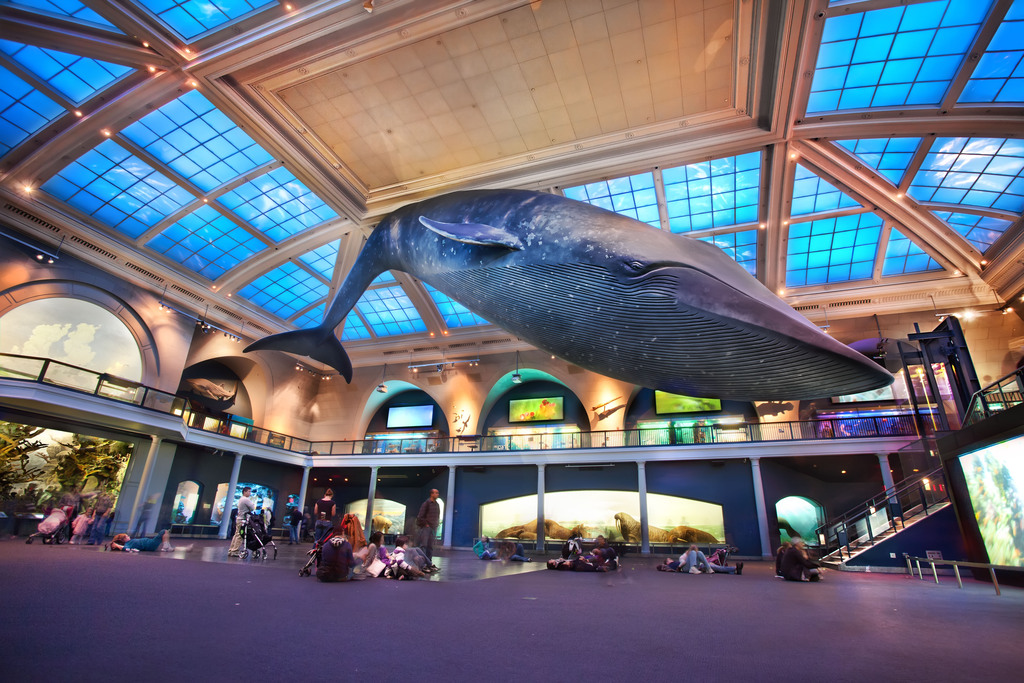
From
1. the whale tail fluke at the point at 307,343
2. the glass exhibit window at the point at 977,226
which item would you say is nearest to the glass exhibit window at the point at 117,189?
the whale tail fluke at the point at 307,343

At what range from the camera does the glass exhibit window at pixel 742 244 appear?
17531 mm

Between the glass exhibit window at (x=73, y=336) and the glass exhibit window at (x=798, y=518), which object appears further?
the glass exhibit window at (x=798, y=518)

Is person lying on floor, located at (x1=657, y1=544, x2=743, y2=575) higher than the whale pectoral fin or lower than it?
lower

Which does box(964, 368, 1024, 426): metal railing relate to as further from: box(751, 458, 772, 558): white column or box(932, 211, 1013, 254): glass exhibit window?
box(932, 211, 1013, 254): glass exhibit window

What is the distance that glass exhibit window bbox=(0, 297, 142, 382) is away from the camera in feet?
54.7

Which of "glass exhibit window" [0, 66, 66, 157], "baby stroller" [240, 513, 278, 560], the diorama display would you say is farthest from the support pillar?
"glass exhibit window" [0, 66, 66, 157]

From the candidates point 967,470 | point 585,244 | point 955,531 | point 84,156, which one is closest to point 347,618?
point 585,244

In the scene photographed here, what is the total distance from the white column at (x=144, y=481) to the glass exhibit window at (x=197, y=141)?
915cm

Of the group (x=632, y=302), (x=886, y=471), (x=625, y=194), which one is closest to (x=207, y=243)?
(x=625, y=194)

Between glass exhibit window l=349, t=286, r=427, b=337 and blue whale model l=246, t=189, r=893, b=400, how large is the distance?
2035cm

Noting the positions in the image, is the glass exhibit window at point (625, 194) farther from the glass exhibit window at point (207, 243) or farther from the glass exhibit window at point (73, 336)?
the glass exhibit window at point (73, 336)

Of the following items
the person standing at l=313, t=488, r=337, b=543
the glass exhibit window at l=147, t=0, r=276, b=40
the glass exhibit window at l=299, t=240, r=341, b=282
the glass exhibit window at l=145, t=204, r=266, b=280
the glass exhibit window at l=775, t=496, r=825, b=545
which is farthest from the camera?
the glass exhibit window at l=299, t=240, r=341, b=282

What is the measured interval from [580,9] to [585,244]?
1171 cm

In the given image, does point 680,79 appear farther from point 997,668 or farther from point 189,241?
point 189,241
